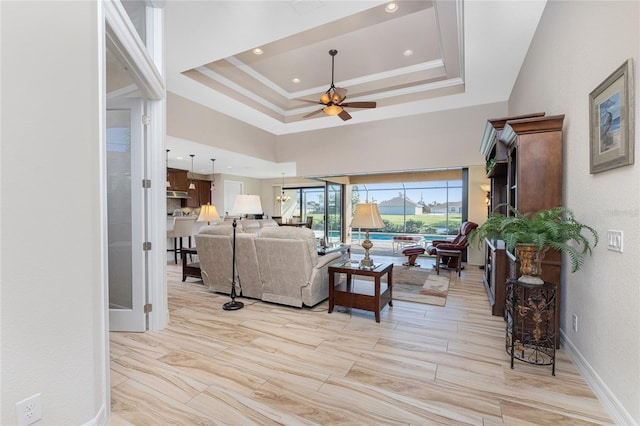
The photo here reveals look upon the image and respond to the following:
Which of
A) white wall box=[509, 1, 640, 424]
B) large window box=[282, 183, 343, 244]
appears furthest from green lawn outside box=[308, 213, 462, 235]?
white wall box=[509, 1, 640, 424]

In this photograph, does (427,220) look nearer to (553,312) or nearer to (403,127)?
(403,127)

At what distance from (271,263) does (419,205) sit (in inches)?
350

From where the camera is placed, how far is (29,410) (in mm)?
1301

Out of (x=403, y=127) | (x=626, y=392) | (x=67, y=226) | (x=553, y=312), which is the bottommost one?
(x=626, y=392)

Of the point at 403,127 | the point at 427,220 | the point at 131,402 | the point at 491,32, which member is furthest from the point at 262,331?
the point at 427,220

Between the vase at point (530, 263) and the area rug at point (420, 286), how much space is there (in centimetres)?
163

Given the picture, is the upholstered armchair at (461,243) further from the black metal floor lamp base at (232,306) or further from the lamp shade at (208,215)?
the lamp shade at (208,215)

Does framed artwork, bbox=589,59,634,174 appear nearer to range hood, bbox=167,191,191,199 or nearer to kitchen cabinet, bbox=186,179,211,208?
range hood, bbox=167,191,191,199

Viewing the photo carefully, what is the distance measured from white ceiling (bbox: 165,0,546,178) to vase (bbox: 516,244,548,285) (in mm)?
2462

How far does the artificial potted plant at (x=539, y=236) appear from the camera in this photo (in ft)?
6.92

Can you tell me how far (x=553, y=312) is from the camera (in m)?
2.37

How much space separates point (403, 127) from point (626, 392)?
19.6 ft

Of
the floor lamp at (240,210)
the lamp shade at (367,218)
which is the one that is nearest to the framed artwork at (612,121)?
the lamp shade at (367,218)

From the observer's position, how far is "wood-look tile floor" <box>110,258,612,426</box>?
5.87 feet
